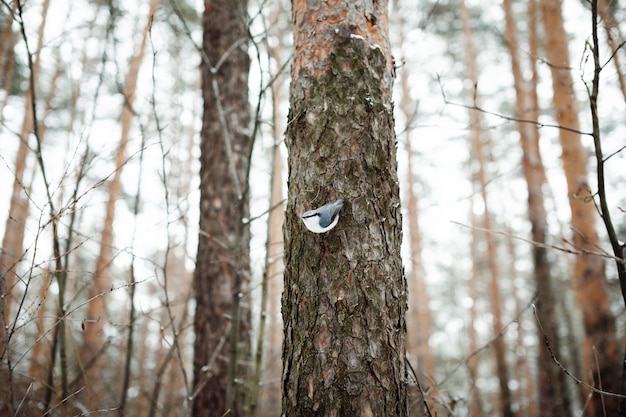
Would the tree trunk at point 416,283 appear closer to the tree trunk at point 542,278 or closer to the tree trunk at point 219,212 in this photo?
the tree trunk at point 542,278

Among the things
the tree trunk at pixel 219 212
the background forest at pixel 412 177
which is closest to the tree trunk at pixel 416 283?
the background forest at pixel 412 177

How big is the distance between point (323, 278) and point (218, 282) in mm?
1893

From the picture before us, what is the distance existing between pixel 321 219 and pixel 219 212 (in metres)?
2.03

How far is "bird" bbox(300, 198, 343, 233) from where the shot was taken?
1.25 meters

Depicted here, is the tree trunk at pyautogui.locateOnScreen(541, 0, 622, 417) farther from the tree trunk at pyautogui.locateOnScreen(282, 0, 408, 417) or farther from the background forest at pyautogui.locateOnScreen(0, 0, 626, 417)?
the tree trunk at pyautogui.locateOnScreen(282, 0, 408, 417)

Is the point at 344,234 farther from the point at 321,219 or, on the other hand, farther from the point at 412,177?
the point at 412,177

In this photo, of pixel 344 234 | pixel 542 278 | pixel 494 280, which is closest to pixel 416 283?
pixel 494 280

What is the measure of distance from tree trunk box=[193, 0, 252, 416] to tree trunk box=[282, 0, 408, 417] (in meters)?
1.25

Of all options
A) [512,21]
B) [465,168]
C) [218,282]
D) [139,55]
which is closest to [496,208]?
[465,168]

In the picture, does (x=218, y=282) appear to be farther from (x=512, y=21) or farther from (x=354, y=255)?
(x=512, y=21)

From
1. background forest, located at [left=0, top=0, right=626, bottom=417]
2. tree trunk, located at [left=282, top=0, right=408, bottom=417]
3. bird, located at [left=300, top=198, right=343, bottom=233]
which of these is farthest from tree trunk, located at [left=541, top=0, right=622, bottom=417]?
bird, located at [left=300, top=198, right=343, bottom=233]

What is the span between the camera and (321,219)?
4.09 feet

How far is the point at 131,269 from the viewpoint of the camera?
92.0 inches

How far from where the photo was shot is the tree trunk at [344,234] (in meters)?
1.23
